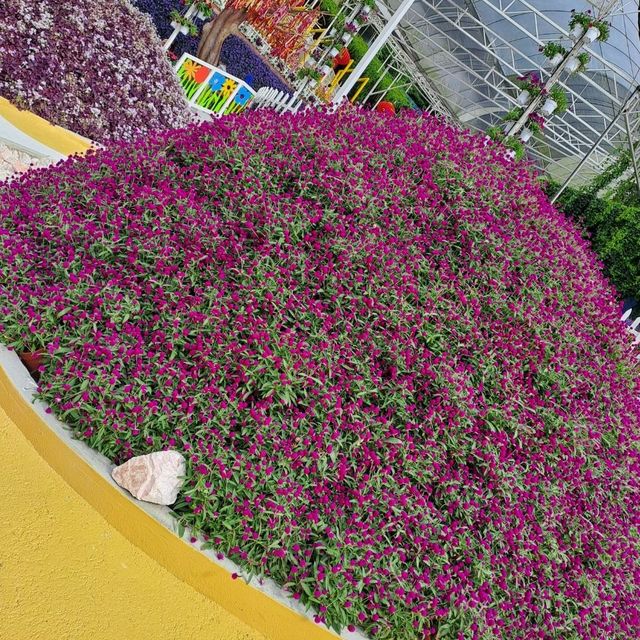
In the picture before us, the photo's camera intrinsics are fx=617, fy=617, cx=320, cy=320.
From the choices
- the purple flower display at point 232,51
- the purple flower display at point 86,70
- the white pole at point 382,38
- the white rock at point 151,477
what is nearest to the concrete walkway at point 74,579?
the white rock at point 151,477

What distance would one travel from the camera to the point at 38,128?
18.8 feet

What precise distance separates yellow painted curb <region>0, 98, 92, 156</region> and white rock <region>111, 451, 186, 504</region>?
164 inches

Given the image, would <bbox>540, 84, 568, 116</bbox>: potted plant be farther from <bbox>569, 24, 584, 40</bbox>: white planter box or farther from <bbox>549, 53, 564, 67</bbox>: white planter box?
<bbox>569, 24, 584, 40</bbox>: white planter box

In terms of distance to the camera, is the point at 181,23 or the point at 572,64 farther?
the point at 572,64

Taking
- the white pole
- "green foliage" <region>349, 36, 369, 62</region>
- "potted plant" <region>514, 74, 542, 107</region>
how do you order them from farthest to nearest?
"green foliage" <region>349, 36, 369, 62</region>
the white pole
"potted plant" <region>514, 74, 542, 107</region>

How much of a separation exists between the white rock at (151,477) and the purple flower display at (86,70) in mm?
5000

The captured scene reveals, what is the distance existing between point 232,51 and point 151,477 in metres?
14.7

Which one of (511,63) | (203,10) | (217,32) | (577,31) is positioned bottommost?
(217,32)

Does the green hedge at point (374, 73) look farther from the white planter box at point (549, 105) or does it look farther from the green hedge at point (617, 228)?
the white planter box at point (549, 105)

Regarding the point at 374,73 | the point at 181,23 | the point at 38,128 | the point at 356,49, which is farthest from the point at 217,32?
the point at 374,73

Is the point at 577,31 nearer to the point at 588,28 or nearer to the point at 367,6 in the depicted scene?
the point at 588,28

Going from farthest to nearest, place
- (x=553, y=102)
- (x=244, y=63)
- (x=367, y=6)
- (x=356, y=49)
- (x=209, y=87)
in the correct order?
(x=356, y=49)
(x=367, y=6)
(x=244, y=63)
(x=553, y=102)
(x=209, y=87)

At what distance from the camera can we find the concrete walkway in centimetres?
213

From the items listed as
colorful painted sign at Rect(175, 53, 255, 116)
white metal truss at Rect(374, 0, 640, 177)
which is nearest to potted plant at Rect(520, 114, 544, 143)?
white metal truss at Rect(374, 0, 640, 177)
